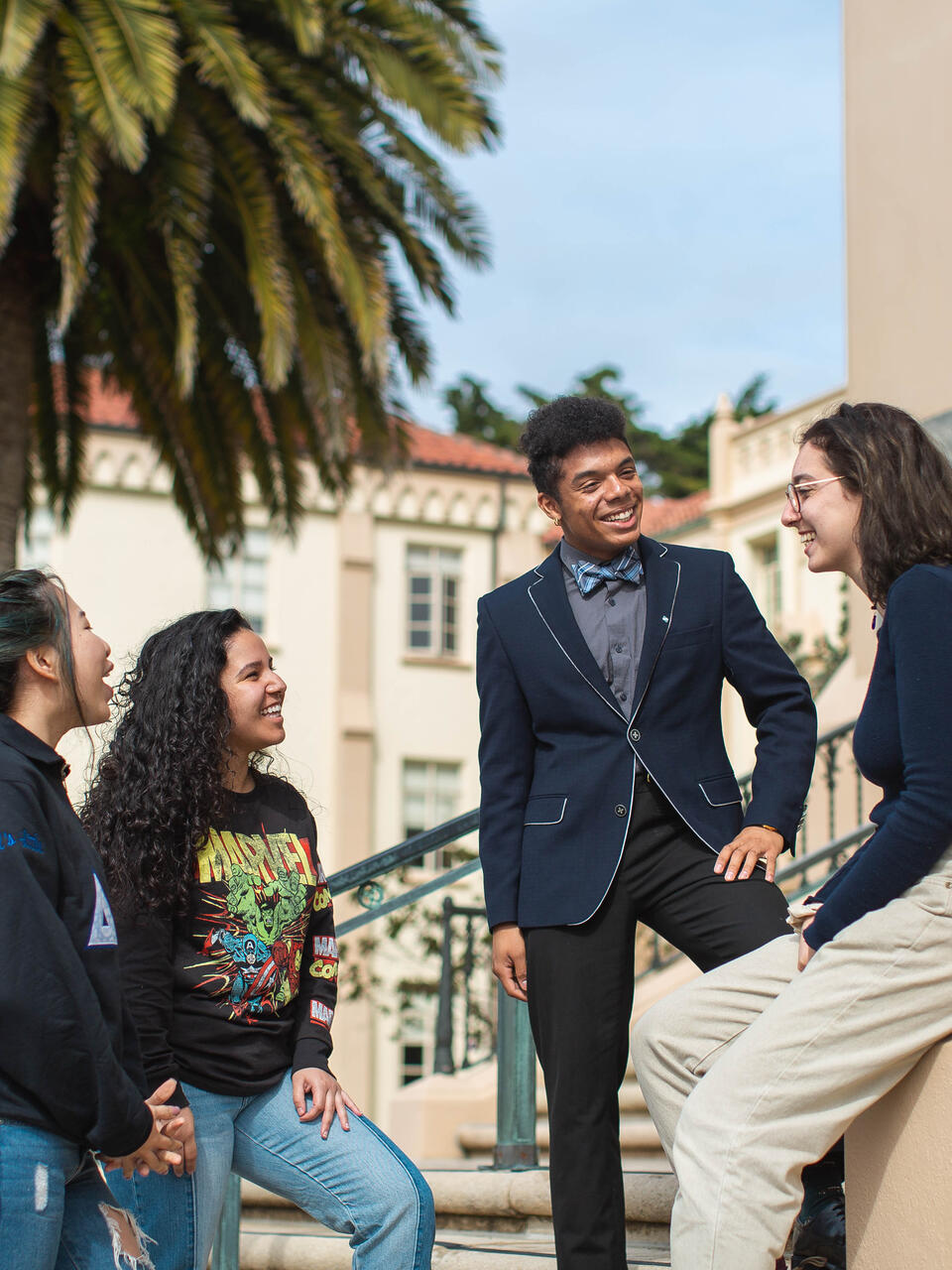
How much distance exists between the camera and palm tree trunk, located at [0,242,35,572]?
10.4 m

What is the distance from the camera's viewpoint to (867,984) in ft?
8.69

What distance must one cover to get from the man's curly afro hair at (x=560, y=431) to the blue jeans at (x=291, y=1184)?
5.13 feet

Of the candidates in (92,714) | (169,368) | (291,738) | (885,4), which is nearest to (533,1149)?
(92,714)

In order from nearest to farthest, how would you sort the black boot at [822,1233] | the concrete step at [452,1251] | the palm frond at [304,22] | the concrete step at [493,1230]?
the black boot at [822,1233], the concrete step at [452,1251], the concrete step at [493,1230], the palm frond at [304,22]

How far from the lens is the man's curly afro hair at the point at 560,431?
3736 millimetres

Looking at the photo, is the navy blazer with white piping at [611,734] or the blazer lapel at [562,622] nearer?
the navy blazer with white piping at [611,734]

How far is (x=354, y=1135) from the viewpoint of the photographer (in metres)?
3.26

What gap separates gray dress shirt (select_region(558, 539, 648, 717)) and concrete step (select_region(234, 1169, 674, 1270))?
1676mm

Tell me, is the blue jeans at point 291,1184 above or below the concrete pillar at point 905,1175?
below

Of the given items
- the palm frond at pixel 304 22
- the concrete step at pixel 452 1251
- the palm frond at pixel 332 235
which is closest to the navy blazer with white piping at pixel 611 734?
the concrete step at pixel 452 1251

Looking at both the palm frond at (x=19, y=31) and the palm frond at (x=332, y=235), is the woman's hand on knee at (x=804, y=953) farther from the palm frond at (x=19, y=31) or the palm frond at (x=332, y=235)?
the palm frond at (x=332, y=235)

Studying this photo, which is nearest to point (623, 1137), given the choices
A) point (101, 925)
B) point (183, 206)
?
point (101, 925)

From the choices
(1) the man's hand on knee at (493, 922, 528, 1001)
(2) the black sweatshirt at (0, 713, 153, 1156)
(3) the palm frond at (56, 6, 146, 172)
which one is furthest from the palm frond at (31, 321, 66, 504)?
(2) the black sweatshirt at (0, 713, 153, 1156)

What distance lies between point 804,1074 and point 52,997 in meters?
1.26
